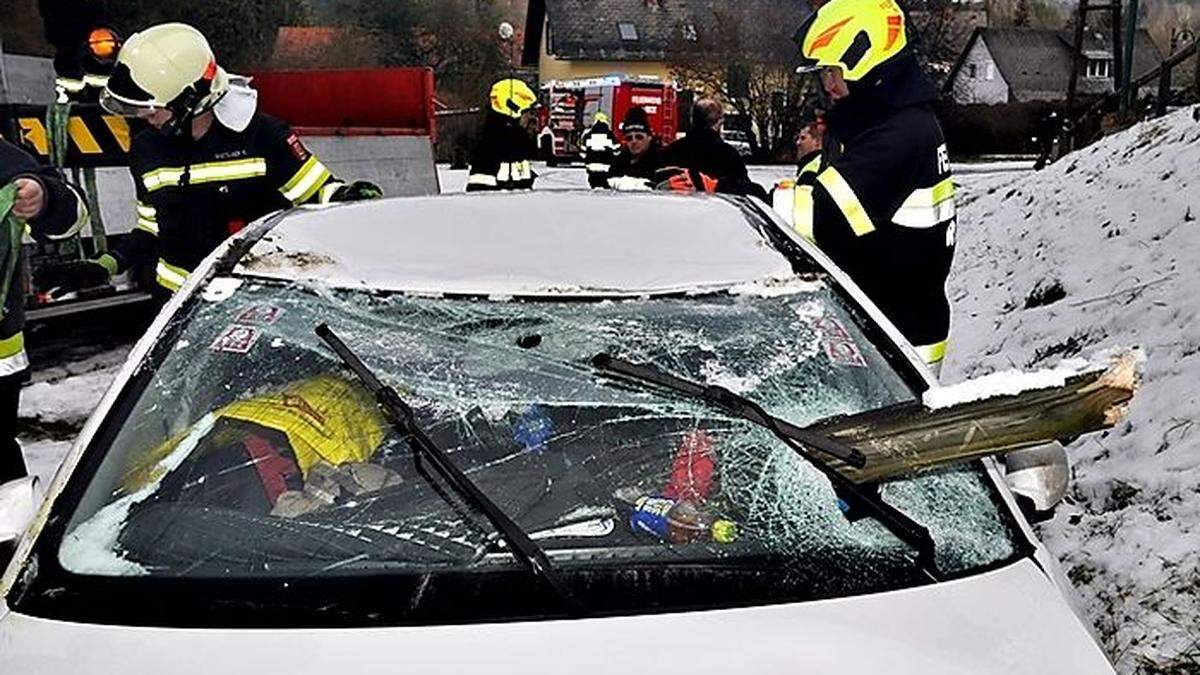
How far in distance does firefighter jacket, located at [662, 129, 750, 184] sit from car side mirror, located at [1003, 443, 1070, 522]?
424 cm

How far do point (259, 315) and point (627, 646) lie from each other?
3.66 ft

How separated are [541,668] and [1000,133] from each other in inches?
1346

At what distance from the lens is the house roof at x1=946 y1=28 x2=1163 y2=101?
52500 millimetres

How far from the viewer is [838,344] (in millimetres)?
2377

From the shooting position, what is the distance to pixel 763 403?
222cm

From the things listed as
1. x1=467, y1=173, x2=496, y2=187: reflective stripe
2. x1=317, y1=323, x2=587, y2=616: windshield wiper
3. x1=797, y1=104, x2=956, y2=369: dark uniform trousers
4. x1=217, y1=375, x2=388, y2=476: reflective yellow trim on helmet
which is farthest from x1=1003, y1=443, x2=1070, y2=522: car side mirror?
x1=467, y1=173, x2=496, y2=187: reflective stripe

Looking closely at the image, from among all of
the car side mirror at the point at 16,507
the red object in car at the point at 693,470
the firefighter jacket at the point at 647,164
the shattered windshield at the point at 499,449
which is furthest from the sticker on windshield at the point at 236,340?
the firefighter jacket at the point at 647,164

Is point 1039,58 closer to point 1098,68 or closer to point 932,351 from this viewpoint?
point 1098,68

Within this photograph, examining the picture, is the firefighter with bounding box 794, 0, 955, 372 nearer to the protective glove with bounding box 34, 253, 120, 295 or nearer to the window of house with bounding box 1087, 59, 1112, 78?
the protective glove with bounding box 34, 253, 120, 295

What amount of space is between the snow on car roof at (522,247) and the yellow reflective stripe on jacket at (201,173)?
4.94 feet

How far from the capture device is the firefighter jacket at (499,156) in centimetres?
853

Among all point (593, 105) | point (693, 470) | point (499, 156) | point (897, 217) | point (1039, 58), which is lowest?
point (1039, 58)

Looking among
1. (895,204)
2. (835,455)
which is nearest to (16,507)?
(835,455)

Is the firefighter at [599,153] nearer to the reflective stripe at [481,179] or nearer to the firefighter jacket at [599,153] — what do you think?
the firefighter jacket at [599,153]
